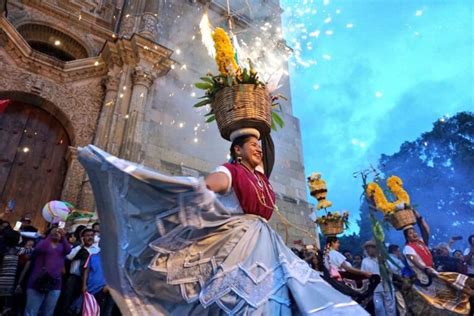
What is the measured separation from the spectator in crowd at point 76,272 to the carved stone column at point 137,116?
247 cm

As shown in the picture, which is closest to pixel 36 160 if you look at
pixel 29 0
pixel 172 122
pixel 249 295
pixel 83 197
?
pixel 83 197

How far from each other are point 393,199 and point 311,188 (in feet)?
4.53

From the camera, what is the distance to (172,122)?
782cm

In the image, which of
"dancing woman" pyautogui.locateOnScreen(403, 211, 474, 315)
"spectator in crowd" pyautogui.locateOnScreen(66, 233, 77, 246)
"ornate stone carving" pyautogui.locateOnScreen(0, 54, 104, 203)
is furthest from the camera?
"ornate stone carving" pyautogui.locateOnScreen(0, 54, 104, 203)

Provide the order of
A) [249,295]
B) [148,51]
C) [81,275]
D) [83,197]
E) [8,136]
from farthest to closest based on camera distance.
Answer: [148,51]
[8,136]
[83,197]
[81,275]
[249,295]

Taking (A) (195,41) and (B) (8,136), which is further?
(A) (195,41)

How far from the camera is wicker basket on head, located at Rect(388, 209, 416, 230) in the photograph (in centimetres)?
444

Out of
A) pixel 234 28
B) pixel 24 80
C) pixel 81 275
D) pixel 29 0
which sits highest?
pixel 234 28

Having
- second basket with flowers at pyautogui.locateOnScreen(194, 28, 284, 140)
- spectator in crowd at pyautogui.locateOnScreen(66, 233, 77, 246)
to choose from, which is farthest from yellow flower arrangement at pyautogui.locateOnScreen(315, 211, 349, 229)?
spectator in crowd at pyautogui.locateOnScreen(66, 233, 77, 246)

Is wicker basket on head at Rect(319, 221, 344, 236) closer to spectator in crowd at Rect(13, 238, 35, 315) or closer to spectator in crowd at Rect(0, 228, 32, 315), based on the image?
spectator in crowd at Rect(13, 238, 35, 315)

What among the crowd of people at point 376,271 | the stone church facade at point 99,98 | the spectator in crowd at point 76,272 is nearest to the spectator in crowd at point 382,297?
the crowd of people at point 376,271

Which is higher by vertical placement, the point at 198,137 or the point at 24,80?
the point at 24,80

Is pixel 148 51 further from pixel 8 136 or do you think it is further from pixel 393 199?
pixel 393 199

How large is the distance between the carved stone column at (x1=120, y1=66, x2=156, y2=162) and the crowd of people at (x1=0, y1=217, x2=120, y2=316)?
2.58m
